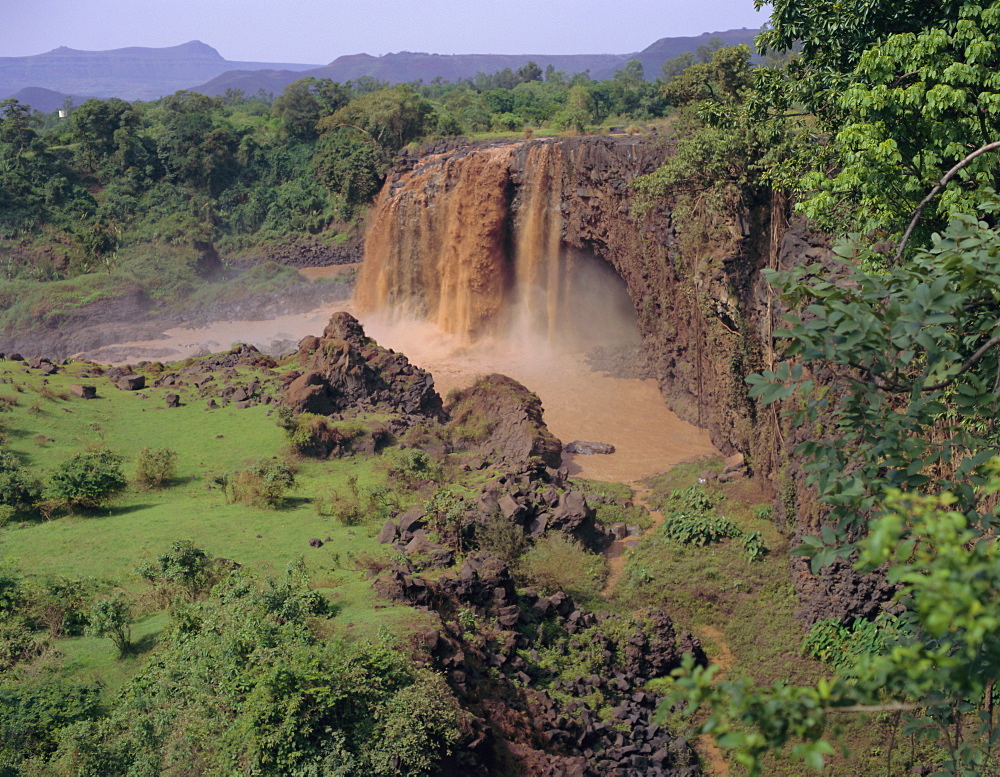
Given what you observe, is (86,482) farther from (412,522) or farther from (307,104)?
(307,104)

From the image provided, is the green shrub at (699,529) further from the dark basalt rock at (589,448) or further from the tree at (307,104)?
the tree at (307,104)

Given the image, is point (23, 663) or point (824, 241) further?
point (824, 241)

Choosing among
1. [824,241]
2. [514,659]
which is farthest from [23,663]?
[824,241]

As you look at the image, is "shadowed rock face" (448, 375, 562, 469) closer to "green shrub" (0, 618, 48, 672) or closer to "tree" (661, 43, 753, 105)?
"green shrub" (0, 618, 48, 672)

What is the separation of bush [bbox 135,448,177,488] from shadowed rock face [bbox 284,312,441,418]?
3555 millimetres

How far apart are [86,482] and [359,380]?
274 inches

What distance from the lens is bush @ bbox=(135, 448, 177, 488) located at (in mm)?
15168

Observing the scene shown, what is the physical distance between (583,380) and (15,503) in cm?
1559

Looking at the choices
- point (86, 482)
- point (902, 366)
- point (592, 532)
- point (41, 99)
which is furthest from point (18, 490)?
point (41, 99)

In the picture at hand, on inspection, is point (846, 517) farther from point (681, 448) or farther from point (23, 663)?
point (681, 448)

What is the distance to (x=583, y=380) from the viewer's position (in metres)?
24.7

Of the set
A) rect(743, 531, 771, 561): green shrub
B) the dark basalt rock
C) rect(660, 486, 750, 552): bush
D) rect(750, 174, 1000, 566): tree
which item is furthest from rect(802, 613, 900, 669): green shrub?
the dark basalt rock

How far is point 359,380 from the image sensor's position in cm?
1952

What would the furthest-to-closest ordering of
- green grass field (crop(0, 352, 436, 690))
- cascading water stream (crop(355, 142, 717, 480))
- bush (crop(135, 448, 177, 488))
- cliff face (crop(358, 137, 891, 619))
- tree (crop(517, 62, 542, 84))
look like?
tree (crop(517, 62, 542, 84))
cascading water stream (crop(355, 142, 717, 480))
bush (crop(135, 448, 177, 488))
cliff face (crop(358, 137, 891, 619))
green grass field (crop(0, 352, 436, 690))
